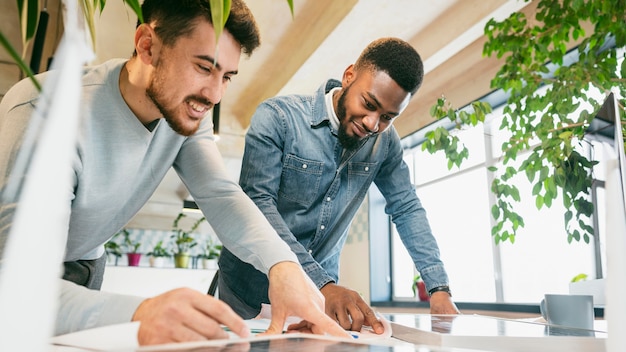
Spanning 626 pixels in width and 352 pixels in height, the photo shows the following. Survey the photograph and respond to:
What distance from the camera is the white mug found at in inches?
41.9

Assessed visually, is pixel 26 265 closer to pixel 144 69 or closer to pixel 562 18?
pixel 144 69

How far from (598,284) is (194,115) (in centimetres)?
144

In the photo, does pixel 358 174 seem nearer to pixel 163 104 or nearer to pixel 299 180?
pixel 299 180

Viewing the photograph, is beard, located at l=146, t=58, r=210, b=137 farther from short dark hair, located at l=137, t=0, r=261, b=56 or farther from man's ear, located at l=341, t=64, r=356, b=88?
man's ear, located at l=341, t=64, r=356, b=88

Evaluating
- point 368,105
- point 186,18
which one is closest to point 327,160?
point 368,105

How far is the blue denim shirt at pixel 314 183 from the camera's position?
4.45 feet

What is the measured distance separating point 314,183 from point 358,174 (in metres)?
0.19

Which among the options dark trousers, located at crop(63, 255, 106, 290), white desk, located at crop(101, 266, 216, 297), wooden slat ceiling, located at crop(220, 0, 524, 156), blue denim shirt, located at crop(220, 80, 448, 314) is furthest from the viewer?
white desk, located at crop(101, 266, 216, 297)

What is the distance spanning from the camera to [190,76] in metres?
1.03

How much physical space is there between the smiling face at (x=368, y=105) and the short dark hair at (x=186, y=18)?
44 cm

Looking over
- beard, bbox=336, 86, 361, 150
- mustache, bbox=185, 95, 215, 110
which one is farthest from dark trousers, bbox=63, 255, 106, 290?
beard, bbox=336, 86, 361, 150

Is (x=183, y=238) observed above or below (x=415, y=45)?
below

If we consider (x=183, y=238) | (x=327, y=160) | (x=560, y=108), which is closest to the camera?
(x=560, y=108)

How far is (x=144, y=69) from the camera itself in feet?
3.32
